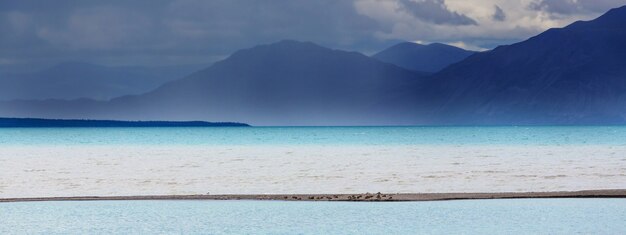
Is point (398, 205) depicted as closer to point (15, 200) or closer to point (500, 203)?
point (500, 203)

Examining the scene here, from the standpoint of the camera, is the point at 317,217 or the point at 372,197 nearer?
the point at 317,217

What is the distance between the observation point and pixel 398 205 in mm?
32438

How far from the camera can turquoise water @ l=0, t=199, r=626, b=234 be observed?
26.4 m

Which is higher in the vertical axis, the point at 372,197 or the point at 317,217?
the point at 372,197

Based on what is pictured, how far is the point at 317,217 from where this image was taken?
2928 centimetres

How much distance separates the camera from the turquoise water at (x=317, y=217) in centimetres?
2642

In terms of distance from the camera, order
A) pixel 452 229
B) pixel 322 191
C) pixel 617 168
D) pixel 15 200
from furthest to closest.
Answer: pixel 617 168 → pixel 322 191 → pixel 15 200 → pixel 452 229

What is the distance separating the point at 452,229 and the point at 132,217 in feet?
31.5

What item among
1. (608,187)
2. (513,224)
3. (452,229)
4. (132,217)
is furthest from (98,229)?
(608,187)

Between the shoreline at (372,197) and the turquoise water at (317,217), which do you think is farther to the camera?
the shoreline at (372,197)

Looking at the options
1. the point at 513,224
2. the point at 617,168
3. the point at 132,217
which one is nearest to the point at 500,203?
the point at 513,224

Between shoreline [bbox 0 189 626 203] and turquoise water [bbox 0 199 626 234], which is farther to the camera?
shoreline [bbox 0 189 626 203]

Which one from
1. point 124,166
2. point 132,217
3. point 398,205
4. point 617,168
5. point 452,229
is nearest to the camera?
point 452,229

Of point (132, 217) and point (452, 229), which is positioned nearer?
point (452, 229)
